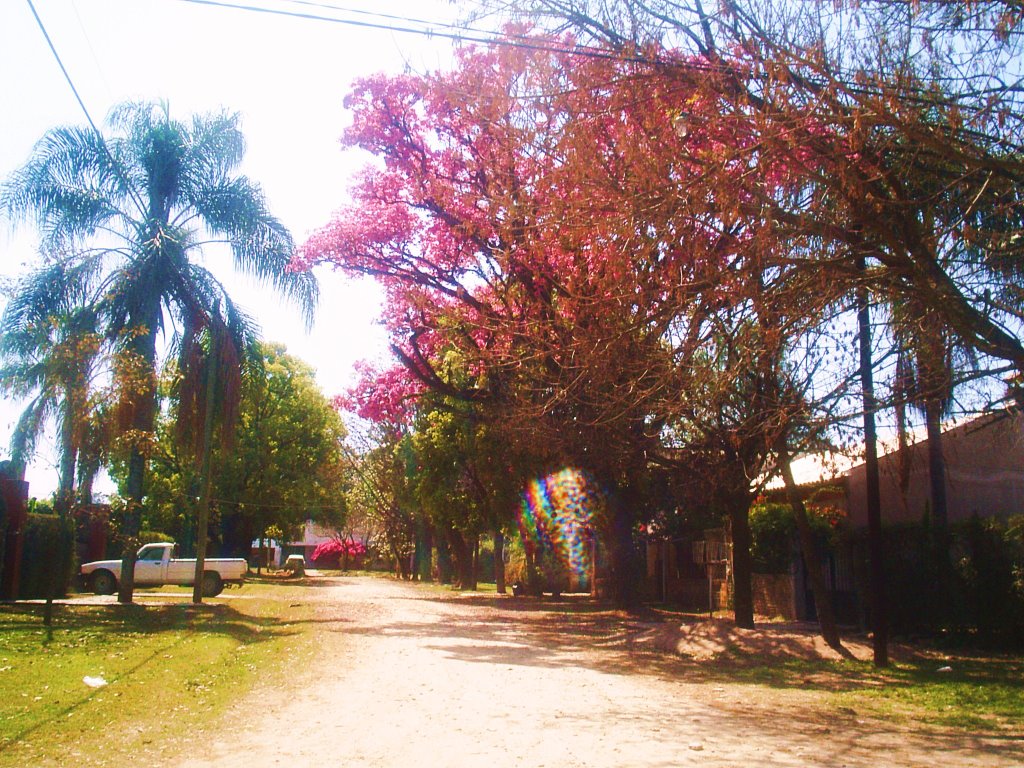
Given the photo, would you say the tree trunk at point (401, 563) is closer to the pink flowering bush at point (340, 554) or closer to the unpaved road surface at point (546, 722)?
the pink flowering bush at point (340, 554)

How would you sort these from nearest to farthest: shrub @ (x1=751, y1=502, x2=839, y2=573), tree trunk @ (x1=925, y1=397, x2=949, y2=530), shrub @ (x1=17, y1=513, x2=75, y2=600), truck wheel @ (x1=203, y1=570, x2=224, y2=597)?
tree trunk @ (x1=925, y1=397, x2=949, y2=530) < shrub @ (x1=751, y1=502, x2=839, y2=573) < shrub @ (x1=17, y1=513, x2=75, y2=600) < truck wheel @ (x1=203, y1=570, x2=224, y2=597)

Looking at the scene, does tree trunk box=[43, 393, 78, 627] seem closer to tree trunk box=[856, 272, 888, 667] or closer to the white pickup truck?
tree trunk box=[856, 272, 888, 667]

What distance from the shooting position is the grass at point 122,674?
7.77m

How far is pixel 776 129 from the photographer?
8219 millimetres

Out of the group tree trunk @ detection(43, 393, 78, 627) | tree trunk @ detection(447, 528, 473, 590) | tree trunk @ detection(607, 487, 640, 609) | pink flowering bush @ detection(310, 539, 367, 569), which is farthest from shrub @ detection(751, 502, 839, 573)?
pink flowering bush @ detection(310, 539, 367, 569)

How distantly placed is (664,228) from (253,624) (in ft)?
49.4

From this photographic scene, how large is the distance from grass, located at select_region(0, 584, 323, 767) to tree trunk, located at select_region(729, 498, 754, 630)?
320 inches

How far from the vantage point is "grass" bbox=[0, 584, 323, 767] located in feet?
25.5

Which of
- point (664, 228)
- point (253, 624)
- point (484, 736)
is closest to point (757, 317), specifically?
point (664, 228)

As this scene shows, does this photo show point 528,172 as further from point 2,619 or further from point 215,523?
point 215,523

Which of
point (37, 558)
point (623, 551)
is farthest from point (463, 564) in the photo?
point (37, 558)

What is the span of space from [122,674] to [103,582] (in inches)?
842

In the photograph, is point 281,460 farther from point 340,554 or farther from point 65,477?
point 340,554

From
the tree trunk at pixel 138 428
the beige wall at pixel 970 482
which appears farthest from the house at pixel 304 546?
the beige wall at pixel 970 482
